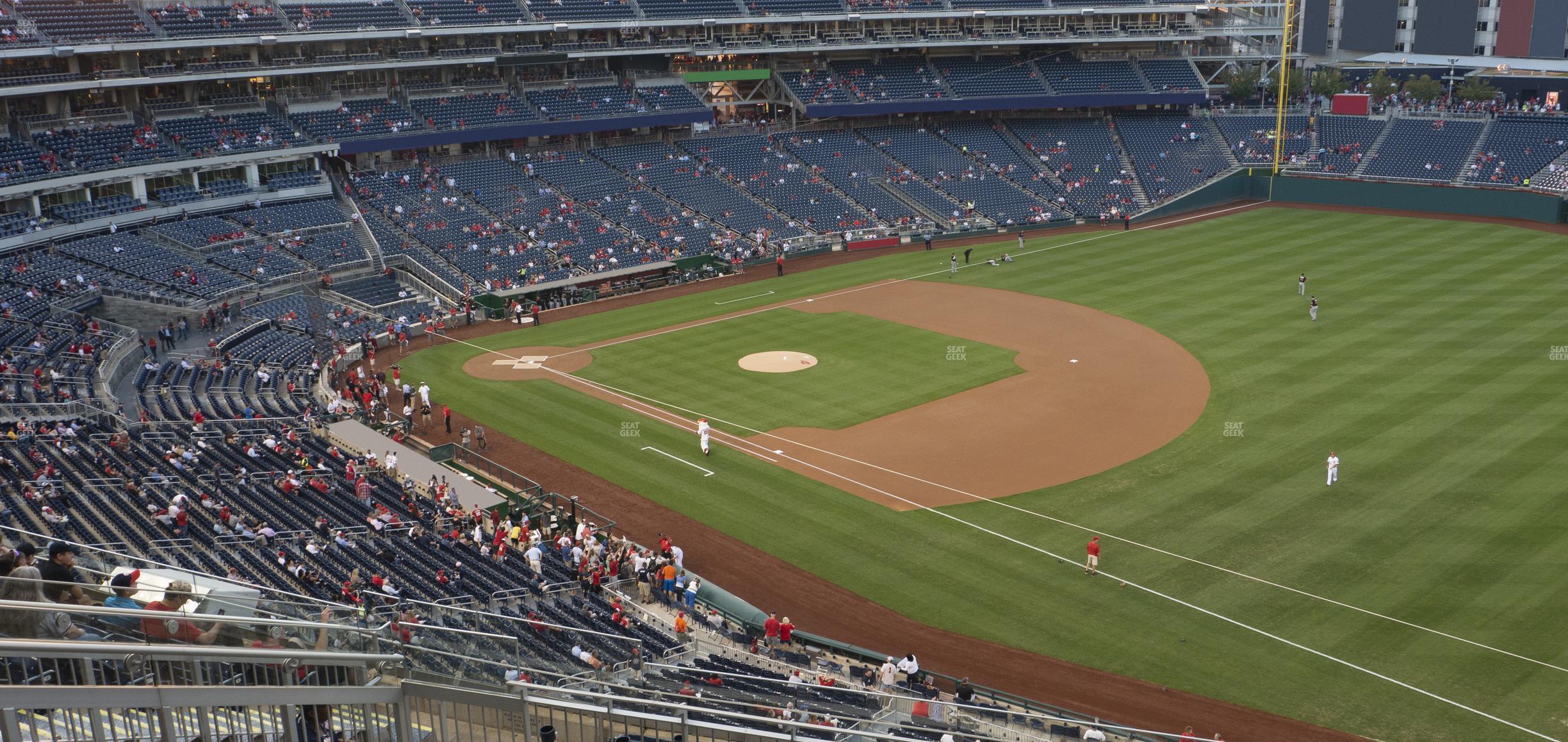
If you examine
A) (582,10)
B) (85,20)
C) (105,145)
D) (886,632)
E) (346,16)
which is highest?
(582,10)

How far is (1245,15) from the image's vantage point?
270 feet

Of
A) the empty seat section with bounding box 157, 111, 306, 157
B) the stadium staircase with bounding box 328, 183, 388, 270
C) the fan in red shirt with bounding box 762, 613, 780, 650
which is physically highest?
the empty seat section with bounding box 157, 111, 306, 157

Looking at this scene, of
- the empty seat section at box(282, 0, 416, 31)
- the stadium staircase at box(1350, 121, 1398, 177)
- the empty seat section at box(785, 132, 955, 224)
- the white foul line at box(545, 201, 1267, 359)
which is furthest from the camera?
the stadium staircase at box(1350, 121, 1398, 177)

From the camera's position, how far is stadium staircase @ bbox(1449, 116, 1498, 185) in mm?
66125

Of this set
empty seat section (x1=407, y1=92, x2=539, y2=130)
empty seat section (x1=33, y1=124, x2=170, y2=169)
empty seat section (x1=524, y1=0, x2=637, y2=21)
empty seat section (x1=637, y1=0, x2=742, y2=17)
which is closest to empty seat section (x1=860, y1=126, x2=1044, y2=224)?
empty seat section (x1=637, y1=0, x2=742, y2=17)

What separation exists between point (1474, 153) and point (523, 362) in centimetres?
5455

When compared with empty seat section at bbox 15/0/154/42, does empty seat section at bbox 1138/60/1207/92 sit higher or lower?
lower

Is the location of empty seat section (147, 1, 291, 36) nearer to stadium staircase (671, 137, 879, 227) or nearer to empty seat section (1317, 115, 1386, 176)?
stadium staircase (671, 137, 879, 227)

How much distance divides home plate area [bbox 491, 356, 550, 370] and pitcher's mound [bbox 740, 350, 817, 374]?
7.67 meters

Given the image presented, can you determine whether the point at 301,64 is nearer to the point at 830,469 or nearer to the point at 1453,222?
the point at 830,469

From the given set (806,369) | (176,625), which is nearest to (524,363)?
(806,369)

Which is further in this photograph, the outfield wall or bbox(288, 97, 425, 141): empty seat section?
the outfield wall

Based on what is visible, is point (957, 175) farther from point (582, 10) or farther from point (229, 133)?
point (229, 133)

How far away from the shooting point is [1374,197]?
222 feet
